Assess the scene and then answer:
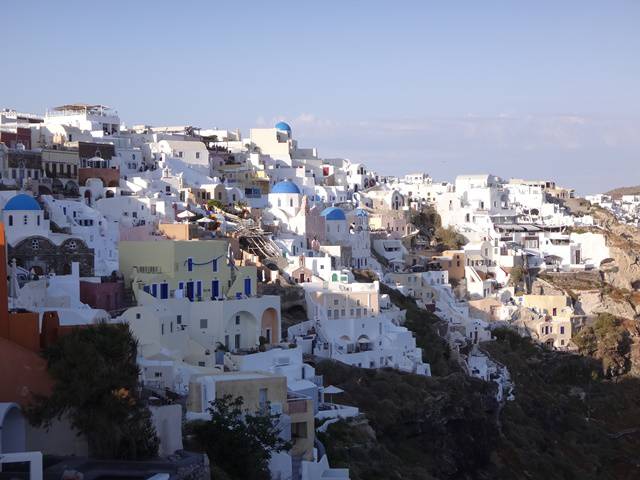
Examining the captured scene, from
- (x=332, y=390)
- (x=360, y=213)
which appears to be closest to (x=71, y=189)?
(x=360, y=213)

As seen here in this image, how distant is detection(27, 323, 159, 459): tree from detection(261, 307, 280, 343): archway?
18.3 m

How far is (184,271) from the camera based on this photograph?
39.8 metres

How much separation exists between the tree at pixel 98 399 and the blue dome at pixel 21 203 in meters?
18.6

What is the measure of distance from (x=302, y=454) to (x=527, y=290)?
39.3m

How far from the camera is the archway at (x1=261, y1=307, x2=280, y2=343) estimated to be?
1570 inches

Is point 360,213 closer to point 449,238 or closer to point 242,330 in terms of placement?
point 449,238

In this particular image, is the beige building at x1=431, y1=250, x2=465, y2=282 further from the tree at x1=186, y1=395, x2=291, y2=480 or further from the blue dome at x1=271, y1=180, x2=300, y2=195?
the tree at x1=186, y1=395, x2=291, y2=480

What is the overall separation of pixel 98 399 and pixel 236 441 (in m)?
3.79

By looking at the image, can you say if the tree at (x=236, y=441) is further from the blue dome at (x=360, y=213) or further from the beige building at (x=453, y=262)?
the beige building at (x=453, y=262)

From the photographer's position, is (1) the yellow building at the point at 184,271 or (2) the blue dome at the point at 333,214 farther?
(2) the blue dome at the point at 333,214

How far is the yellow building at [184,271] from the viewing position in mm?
39188

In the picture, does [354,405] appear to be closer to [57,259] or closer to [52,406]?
[57,259]

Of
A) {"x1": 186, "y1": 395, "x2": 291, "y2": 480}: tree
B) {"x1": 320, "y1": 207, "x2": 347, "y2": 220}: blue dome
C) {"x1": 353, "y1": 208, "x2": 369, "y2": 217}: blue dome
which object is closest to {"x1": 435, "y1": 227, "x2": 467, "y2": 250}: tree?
{"x1": 353, "y1": 208, "x2": 369, "y2": 217}: blue dome

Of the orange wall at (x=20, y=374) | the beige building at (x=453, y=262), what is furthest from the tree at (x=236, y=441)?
the beige building at (x=453, y=262)
